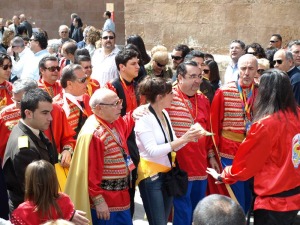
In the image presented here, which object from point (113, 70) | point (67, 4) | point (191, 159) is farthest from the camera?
point (67, 4)

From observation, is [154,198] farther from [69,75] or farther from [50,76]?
[50,76]

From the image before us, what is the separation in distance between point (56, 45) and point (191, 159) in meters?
6.62

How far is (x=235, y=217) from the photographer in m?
3.53

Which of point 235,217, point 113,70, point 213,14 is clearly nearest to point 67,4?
point 213,14

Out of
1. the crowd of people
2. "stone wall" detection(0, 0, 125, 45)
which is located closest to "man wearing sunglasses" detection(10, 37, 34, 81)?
the crowd of people

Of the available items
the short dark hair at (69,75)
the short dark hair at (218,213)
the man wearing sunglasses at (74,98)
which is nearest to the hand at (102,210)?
the man wearing sunglasses at (74,98)

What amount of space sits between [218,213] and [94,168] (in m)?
2.33

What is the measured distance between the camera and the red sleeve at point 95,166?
5660mm

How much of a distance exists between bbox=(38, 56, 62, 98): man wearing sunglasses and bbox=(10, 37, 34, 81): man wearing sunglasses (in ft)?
7.95

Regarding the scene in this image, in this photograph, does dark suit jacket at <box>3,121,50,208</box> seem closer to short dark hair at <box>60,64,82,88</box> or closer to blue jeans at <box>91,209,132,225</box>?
blue jeans at <box>91,209,132,225</box>

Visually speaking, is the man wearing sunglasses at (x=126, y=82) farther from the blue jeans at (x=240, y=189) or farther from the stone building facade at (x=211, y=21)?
the stone building facade at (x=211, y=21)

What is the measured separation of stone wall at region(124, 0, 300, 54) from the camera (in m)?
13.0

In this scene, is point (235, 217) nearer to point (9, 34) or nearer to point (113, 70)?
point (113, 70)

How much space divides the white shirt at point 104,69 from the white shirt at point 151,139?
2913 millimetres
